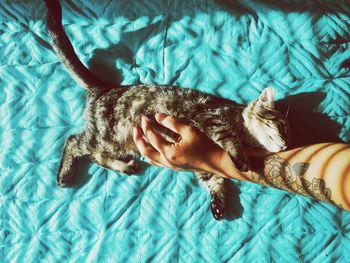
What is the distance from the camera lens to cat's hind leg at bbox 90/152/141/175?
145cm

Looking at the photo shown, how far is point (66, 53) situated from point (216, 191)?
0.80 m

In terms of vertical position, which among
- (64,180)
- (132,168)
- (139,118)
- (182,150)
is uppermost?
(182,150)

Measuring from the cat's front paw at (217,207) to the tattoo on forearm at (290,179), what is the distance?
17 cm

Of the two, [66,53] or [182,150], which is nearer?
[182,150]

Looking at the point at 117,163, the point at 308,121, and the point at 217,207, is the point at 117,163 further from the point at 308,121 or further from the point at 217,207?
the point at 308,121

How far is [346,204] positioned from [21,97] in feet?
4.34

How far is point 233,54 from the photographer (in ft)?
4.64

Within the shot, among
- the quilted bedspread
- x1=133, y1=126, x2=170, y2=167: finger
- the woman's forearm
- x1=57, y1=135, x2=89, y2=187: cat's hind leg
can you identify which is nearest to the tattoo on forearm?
the woman's forearm

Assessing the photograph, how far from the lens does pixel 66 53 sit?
4.68ft

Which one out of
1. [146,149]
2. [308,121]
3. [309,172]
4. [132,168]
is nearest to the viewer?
[309,172]

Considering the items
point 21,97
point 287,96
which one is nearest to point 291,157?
point 287,96

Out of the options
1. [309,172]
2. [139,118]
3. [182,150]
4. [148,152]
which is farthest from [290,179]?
[139,118]

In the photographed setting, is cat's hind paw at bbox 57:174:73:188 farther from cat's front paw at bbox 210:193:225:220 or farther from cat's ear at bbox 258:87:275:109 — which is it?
cat's ear at bbox 258:87:275:109

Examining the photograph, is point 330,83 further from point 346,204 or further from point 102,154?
point 102,154
